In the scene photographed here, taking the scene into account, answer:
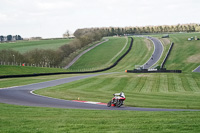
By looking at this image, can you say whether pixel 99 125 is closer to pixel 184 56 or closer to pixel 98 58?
pixel 184 56

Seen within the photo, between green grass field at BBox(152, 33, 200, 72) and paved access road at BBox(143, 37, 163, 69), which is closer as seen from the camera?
green grass field at BBox(152, 33, 200, 72)

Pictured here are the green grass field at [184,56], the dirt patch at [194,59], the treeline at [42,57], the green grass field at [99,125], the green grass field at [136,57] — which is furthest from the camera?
the green grass field at [136,57]

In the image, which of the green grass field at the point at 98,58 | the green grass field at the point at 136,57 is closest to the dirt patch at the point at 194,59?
the green grass field at the point at 136,57

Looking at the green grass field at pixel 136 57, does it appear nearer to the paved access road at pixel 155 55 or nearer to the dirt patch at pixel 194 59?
→ the paved access road at pixel 155 55

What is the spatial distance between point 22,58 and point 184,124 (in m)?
98.7

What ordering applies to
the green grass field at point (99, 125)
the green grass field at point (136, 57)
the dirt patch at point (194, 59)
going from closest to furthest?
the green grass field at point (99, 125)
the dirt patch at point (194, 59)
the green grass field at point (136, 57)

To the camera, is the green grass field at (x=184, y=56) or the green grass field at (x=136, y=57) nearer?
the green grass field at (x=184, y=56)

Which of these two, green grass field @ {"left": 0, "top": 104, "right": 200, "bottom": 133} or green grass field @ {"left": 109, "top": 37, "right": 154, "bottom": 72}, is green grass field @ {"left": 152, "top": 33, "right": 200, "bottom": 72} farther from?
green grass field @ {"left": 0, "top": 104, "right": 200, "bottom": 133}

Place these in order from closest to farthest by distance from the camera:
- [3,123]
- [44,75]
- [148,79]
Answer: [3,123] → [148,79] → [44,75]

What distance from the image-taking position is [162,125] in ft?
45.8

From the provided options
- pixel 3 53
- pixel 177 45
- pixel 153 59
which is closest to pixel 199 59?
pixel 153 59

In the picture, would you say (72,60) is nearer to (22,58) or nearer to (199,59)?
(22,58)

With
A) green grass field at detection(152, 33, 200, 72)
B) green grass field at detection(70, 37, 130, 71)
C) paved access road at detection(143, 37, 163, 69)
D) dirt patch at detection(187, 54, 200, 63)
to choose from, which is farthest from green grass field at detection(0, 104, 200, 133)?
green grass field at detection(70, 37, 130, 71)

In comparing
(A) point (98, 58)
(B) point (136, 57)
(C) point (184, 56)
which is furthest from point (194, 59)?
(A) point (98, 58)
